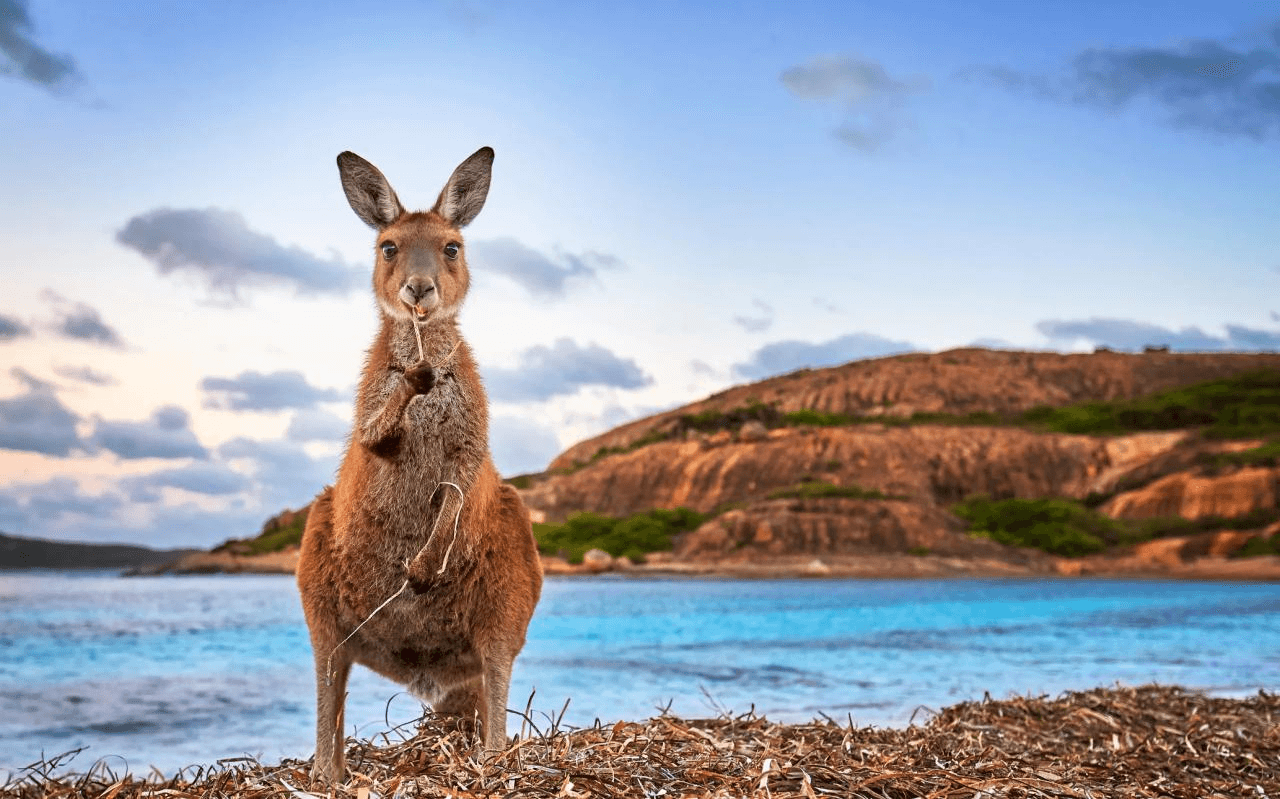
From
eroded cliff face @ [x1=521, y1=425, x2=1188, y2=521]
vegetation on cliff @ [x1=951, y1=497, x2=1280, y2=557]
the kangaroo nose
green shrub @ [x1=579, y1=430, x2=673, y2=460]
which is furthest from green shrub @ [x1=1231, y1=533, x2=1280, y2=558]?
the kangaroo nose

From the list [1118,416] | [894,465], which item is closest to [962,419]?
[1118,416]

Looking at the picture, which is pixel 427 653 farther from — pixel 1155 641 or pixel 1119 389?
pixel 1119 389

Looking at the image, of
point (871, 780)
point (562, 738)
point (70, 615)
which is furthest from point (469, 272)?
point (70, 615)

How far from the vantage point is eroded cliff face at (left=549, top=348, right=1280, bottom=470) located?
95.5m

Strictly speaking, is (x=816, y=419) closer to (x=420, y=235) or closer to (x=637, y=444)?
(x=637, y=444)

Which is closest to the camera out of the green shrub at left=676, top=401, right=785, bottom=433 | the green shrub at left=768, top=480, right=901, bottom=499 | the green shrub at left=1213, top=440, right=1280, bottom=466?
the green shrub at left=1213, top=440, right=1280, bottom=466

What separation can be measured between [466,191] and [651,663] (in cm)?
1959

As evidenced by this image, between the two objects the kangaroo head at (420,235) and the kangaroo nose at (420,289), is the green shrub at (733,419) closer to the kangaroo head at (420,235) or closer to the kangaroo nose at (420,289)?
the kangaroo head at (420,235)

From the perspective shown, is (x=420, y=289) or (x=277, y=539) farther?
(x=277, y=539)

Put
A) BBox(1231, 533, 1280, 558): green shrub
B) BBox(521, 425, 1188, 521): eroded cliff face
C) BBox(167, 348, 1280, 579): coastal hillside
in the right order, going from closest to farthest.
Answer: BBox(1231, 533, 1280, 558): green shrub
BBox(167, 348, 1280, 579): coastal hillside
BBox(521, 425, 1188, 521): eroded cliff face

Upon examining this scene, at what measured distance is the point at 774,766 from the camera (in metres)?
3.84

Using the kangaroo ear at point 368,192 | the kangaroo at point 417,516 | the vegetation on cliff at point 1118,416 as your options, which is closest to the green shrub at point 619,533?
the vegetation on cliff at point 1118,416

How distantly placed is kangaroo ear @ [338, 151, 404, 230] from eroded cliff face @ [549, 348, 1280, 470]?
91.4 meters

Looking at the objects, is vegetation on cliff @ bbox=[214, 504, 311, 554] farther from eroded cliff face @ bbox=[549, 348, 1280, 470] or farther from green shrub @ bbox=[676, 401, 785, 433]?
green shrub @ bbox=[676, 401, 785, 433]
